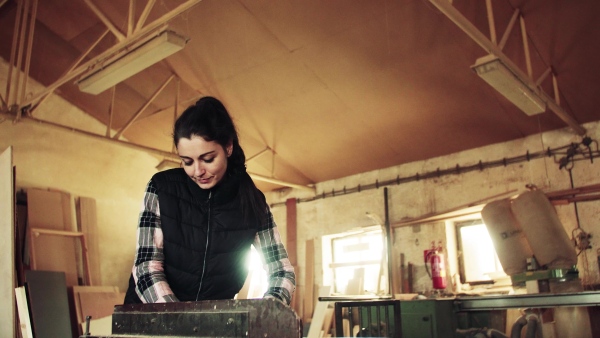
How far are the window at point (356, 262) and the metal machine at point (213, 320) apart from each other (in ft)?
20.3

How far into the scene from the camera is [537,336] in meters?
4.99

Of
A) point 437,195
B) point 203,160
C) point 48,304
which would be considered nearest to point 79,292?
point 48,304

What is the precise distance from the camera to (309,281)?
828cm

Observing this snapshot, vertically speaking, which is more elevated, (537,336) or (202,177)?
(202,177)

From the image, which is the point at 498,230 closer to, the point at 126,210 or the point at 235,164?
the point at 235,164

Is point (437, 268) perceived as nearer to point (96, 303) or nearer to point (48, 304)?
point (96, 303)

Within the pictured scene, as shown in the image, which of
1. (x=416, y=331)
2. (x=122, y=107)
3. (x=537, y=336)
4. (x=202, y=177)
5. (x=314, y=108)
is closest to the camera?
(x=202, y=177)

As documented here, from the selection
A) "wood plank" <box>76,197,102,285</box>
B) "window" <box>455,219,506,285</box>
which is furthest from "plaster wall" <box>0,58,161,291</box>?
"window" <box>455,219,506,285</box>

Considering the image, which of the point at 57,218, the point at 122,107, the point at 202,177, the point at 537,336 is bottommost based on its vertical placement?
the point at 537,336

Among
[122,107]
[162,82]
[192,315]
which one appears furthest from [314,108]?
[192,315]

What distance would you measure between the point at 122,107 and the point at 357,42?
13.9 ft

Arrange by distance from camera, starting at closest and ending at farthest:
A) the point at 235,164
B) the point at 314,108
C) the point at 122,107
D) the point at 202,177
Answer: the point at 202,177
the point at 235,164
the point at 314,108
the point at 122,107

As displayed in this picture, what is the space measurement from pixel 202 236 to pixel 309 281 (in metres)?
6.69

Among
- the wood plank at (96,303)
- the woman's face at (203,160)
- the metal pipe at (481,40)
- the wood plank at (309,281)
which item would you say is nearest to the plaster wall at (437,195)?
the wood plank at (309,281)
